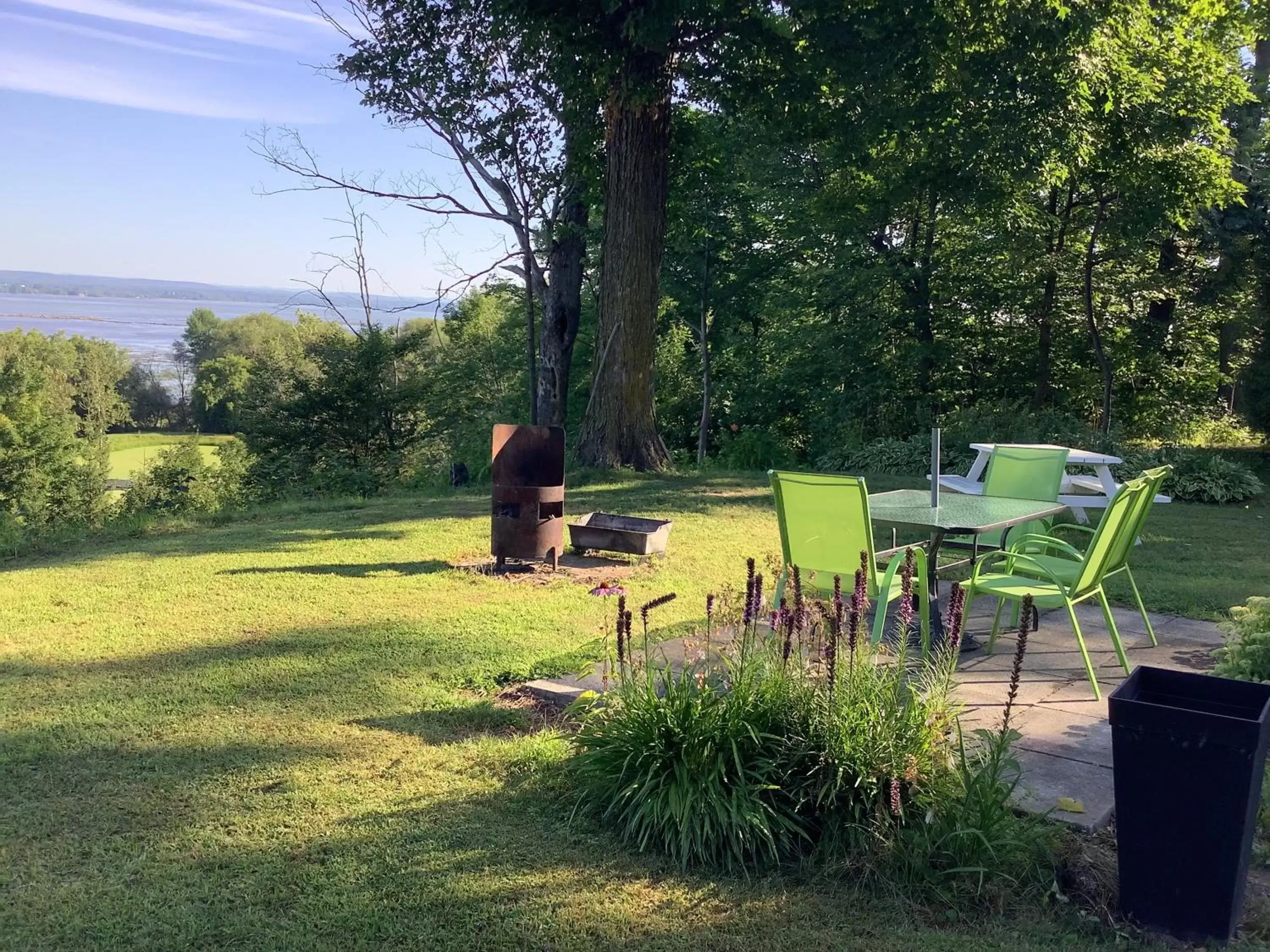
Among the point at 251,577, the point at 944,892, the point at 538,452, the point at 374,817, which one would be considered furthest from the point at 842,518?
the point at 251,577

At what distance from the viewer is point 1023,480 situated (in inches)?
251

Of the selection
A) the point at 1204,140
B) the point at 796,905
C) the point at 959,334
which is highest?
the point at 1204,140

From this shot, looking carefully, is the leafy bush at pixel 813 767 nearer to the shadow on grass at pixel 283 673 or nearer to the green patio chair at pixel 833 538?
the green patio chair at pixel 833 538

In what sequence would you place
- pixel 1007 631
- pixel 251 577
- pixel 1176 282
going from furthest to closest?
pixel 1176 282 < pixel 251 577 < pixel 1007 631

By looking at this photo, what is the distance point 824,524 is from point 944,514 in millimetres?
753

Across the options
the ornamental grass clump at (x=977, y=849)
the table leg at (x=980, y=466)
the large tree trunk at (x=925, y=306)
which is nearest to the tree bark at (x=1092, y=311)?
the large tree trunk at (x=925, y=306)

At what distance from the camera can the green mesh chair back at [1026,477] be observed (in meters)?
6.25

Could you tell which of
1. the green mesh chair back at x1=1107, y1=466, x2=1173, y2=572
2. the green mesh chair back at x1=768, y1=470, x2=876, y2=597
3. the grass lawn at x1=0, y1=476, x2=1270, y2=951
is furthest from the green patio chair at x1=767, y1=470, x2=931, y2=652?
the grass lawn at x1=0, y1=476, x2=1270, y2=951

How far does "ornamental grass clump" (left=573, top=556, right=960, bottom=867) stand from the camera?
9.61 ft

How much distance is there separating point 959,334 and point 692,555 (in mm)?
11661

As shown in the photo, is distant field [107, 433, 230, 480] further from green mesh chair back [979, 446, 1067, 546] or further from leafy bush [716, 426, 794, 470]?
green mesh chair back [979, 446, 1067, 546]

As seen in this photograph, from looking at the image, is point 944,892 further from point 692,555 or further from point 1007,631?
point 692,555

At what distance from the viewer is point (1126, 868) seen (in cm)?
264

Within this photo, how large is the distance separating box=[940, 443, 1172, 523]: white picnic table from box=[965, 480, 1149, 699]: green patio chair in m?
4.09
